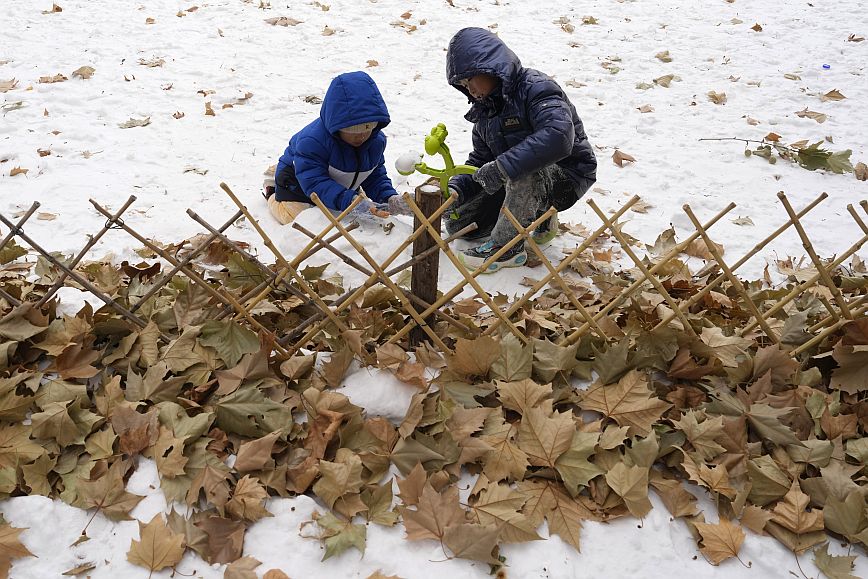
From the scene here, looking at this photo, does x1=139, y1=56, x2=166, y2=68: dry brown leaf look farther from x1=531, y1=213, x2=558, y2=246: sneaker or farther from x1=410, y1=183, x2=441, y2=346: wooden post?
x1=410, y1=183, x2=441, y2=346: wooden post

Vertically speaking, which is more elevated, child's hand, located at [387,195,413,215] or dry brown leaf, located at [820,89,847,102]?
dry brown leaf, located at [820,89,847,102]

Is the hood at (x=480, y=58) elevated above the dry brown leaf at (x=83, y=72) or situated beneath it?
elevated above

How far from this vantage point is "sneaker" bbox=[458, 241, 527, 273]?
10.8ft

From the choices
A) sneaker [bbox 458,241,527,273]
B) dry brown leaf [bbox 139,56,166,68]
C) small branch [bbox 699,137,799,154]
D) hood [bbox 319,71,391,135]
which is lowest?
dry brown leaf [bbox 139,56,166,68]

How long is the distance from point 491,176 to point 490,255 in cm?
50

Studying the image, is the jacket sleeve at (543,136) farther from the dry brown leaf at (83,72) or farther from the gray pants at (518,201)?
the dry brown leaf at (83,72)

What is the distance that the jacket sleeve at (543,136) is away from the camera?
290 cm

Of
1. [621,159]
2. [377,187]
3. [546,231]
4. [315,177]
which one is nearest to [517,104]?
[546,231]

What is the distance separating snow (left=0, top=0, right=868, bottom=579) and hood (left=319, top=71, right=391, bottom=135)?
0.57 meters

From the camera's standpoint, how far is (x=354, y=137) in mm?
3395

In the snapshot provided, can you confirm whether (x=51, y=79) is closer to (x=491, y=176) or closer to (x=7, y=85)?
(x=7, y=85)

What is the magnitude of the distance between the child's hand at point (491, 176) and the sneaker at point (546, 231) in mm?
451

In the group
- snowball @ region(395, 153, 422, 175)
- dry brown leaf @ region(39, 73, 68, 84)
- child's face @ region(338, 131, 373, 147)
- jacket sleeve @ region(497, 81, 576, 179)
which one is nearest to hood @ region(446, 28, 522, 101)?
jacket sleeve @ region(497, 81, 576, 179)

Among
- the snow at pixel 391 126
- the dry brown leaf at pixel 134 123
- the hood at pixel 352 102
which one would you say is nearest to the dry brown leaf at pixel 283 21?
the snow at pixel 391 126
